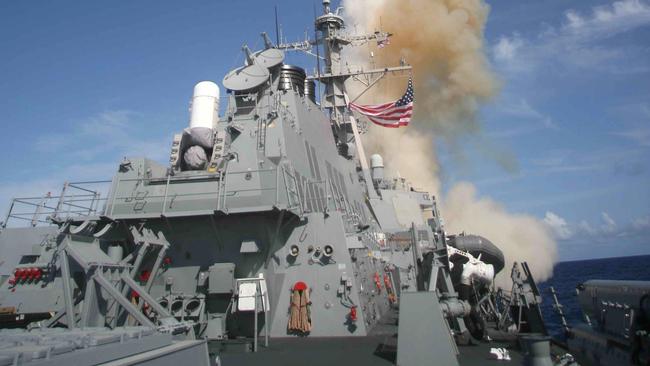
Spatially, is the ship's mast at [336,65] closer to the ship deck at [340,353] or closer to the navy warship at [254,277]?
the navy warship at [254,277]

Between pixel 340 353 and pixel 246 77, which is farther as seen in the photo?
pixel 246 77

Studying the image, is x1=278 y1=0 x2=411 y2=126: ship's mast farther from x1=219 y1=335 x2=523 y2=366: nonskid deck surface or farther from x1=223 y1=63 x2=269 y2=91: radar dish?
x1=219 y1=335 x2=523 y2=366: nonskid deck surface

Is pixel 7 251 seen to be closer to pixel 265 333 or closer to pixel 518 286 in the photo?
pixel 265 333

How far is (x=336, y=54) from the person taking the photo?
20734 millimetres

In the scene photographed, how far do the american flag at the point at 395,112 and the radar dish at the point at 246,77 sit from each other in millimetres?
7974

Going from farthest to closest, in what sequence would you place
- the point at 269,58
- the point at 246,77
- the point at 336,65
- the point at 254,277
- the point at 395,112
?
the point at 336,65
the point at 395,112
the point at 269,58
the point at 246,77
the point at 254,277

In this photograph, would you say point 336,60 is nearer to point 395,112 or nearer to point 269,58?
point 395,112

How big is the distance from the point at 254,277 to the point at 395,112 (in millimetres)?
11783

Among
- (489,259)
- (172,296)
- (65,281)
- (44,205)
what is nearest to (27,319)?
(44,205)

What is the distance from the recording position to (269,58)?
11250 millimetres

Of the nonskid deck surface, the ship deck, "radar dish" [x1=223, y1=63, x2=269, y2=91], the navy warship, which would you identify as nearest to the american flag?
the navy warship

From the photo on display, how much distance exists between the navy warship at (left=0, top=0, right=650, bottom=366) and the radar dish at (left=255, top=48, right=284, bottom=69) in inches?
2.1

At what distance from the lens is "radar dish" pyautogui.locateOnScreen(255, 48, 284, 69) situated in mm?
11125

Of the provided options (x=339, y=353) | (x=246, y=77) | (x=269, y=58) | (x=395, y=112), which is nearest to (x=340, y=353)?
(x=339, y=353)
